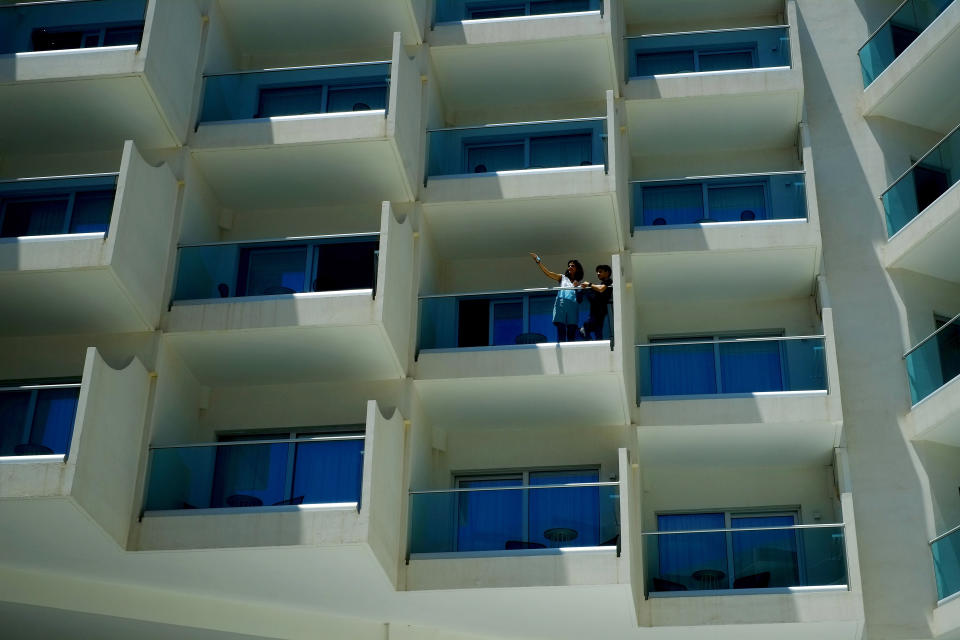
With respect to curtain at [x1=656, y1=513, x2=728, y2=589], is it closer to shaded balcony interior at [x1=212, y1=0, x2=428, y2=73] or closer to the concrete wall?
the concrete wall

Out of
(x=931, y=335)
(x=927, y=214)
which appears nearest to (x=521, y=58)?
(x=927, y=214)

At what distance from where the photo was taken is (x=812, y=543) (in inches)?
791

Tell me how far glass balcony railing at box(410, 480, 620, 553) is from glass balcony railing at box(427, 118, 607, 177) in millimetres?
5932

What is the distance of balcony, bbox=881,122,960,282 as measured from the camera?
22.9 meters

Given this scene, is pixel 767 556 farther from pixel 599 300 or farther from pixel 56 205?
pixel 56 205

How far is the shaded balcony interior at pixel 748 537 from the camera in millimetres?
20062

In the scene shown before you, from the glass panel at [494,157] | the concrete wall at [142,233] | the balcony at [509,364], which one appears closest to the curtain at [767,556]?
the balcony at [509,364]

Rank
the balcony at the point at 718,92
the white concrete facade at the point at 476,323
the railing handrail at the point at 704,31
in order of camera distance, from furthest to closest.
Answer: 1. the railing handrail at the point at 704,31
2. the balcony at the point at 718,92
3. the white concrete facade at the point at 476,323

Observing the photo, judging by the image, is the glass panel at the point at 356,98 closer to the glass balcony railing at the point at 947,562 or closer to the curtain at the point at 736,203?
the curtain at the point at 736,203

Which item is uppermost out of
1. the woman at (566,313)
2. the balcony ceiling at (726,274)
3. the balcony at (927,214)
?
the balcony at (927,214)

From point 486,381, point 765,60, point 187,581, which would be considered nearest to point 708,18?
point 765,60

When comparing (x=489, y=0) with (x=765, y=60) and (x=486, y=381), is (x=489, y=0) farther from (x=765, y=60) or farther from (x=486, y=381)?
(x=486, y=381)

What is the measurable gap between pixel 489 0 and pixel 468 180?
4.89 metres

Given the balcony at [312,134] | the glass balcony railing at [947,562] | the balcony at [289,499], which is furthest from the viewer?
the balcony at [312,134]
